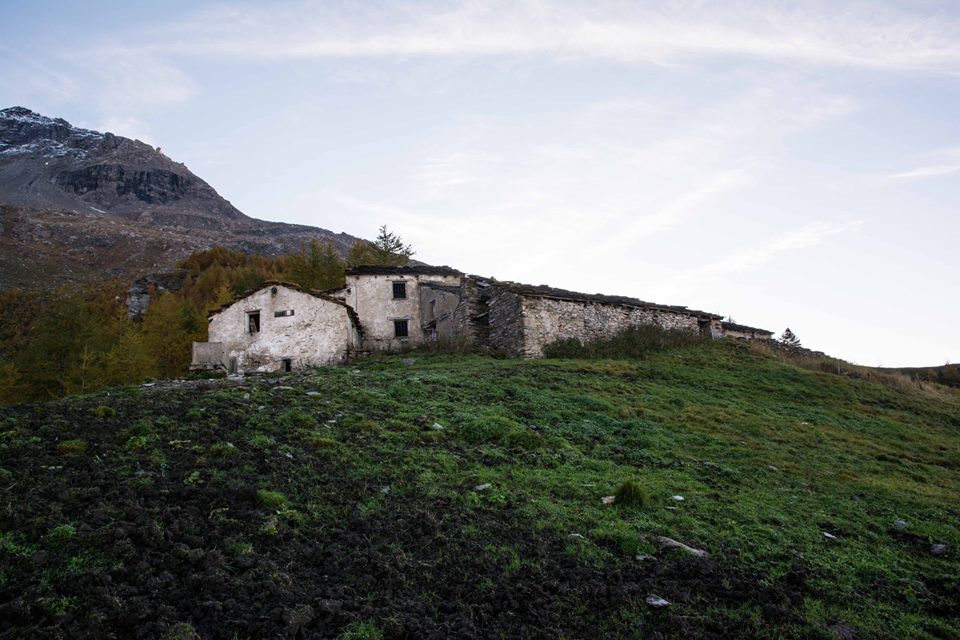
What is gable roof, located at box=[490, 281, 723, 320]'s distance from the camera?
30.4 meters

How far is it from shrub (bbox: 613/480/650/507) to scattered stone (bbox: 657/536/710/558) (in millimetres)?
1503

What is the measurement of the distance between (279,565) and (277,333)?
23.4 meters

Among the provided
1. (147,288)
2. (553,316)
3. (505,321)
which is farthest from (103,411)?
(147,288)

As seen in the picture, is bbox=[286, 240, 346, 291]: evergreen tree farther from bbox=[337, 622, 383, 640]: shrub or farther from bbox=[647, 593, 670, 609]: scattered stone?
bbox=[337, 622, 383, 640]: shrub

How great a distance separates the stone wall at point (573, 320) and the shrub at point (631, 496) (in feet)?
60.5

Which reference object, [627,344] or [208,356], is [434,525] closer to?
[627,344]

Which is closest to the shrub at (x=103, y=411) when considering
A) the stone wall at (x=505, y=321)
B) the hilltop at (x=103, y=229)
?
the stone wall at (x=505, y=321)

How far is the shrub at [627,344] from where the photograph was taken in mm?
29000

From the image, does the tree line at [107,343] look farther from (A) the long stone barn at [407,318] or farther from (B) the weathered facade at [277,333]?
(A) the long stone barn at [407,318]

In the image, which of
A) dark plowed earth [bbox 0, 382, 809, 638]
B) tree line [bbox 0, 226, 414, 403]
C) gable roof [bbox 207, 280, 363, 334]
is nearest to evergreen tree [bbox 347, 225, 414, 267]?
tree line [bbox 0, 226, 414, 403]

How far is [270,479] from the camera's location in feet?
29.5

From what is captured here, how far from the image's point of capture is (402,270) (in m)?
35.1

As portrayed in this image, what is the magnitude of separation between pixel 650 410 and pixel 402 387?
7.90m

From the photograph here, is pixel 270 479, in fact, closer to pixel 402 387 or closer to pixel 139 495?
pixel 139 495
